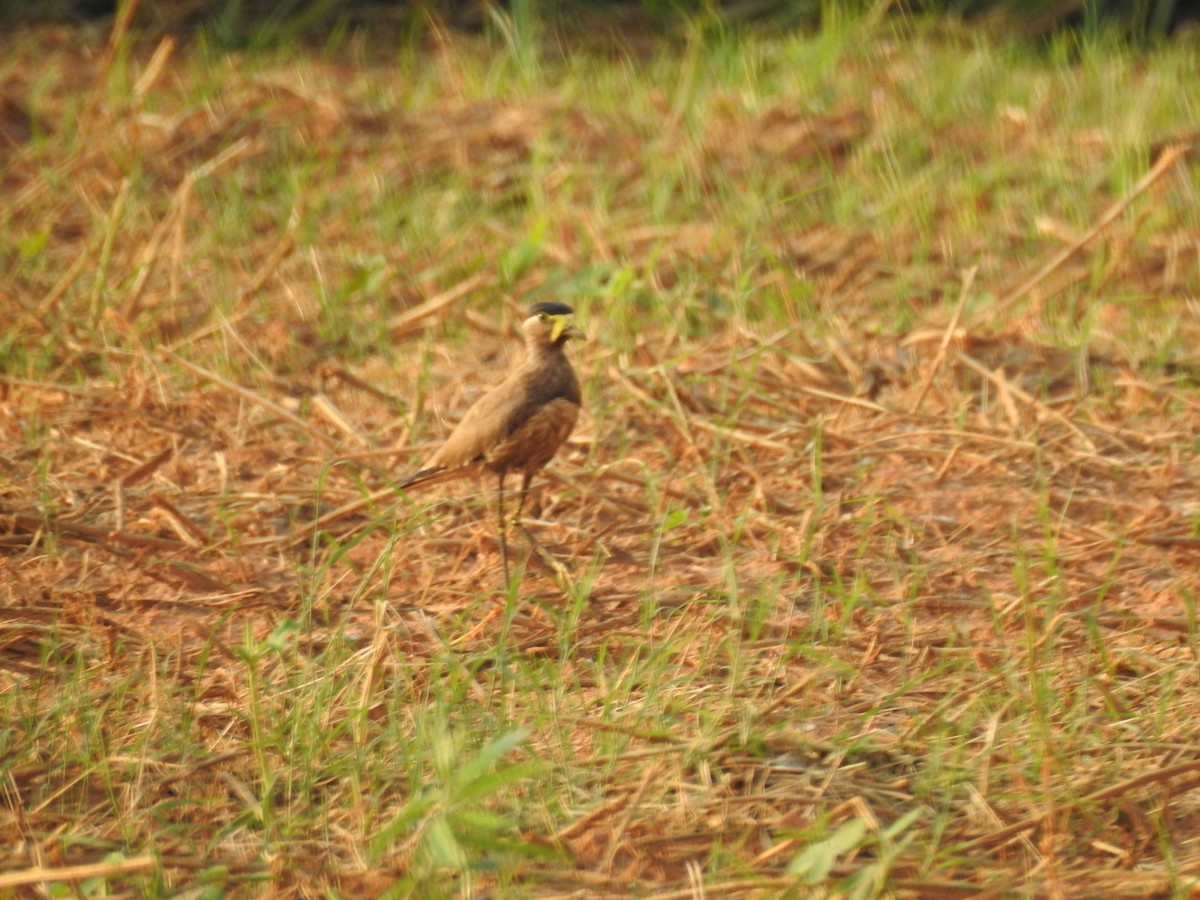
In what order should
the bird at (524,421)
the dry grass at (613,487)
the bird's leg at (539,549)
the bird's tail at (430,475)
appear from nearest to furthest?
the dry grass at (613,487)
the bird's leg at (539,549)
the bird at (524,421)
the bird's tail at (430,475)

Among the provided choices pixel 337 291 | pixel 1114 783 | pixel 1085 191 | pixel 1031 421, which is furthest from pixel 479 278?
pixel 1114 783

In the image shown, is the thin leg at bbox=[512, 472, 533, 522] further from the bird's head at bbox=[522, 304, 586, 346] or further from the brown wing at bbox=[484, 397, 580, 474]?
the bird's head at bbox=[522, 304, 586, 346]

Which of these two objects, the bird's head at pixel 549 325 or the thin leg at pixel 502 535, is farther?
the bird's head at pixel 549 325

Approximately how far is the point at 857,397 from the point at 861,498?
847mm

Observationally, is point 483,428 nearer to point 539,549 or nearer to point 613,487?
point 539,549

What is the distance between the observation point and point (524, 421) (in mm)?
3896

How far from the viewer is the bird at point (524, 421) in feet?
12.8

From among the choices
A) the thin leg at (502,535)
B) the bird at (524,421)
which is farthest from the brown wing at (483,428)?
the thin leg at (502,535)

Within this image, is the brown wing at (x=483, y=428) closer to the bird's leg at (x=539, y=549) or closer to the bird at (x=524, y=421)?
the bird at (x=524, y=421)

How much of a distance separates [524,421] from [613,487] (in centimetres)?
61

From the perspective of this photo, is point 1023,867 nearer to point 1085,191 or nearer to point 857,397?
point 857,397

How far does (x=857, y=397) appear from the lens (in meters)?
4.80

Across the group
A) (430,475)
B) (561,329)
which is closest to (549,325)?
(561,329)

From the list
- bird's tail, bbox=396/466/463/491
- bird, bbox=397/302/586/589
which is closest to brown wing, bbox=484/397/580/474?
bird, bbox=397/302/586/589
